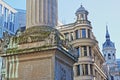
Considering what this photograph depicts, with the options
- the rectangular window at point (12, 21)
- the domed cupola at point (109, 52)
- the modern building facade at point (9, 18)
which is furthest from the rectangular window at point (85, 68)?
the domed cupola at point (109, 52)

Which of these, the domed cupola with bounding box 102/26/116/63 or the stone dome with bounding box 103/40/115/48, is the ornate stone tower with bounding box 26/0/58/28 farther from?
the stone dome with bounding box 103/40/115/48

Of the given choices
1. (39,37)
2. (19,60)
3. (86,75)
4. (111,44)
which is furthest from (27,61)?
(111,44)

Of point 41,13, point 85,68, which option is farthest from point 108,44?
point 41,13

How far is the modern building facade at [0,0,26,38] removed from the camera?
67.0 metres

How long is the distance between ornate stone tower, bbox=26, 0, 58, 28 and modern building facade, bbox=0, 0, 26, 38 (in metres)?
50.4

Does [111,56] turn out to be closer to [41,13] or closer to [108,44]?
[108,44]

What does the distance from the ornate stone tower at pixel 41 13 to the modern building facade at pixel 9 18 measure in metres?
50.4

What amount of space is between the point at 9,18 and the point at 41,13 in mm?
59258

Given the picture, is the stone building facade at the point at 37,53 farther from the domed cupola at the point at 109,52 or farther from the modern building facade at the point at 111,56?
the domed cupola at the point at 109,52

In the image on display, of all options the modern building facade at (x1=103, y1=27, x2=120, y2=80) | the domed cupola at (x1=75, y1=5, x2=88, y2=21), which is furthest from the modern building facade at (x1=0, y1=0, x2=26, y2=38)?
the modern building facade at (x1=103, y1=27, x2=120, y2=80)

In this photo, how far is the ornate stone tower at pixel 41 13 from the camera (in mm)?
14125

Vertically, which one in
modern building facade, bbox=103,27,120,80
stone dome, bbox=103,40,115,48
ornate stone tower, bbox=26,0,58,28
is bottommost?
ornate stone tower, bbox=26,0,58,28

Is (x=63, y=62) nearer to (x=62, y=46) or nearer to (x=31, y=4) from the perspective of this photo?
(x=62, y=46)

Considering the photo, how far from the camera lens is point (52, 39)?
12797 mm
